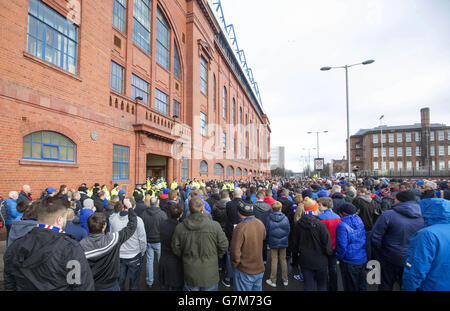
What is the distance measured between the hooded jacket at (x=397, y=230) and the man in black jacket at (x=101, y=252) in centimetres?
415

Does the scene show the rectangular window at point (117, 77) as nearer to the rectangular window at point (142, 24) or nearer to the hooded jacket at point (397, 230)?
the rectangular window at point (142, 24)

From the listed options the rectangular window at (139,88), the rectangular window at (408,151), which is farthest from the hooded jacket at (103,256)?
the rectangular window at (408,151)

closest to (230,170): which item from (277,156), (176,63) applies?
(176,63)

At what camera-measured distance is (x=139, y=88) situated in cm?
1562

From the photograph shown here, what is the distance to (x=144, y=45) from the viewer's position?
16422mm

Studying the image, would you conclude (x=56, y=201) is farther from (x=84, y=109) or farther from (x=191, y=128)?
(x=191, y=128)

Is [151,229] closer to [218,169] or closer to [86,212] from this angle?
[86,212]

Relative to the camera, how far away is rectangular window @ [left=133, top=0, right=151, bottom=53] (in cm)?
1552

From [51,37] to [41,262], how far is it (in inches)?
438

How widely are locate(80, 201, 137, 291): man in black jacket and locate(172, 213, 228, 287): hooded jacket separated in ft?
2.63

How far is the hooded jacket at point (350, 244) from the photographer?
3838mm

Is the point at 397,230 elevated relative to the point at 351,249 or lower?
elevated

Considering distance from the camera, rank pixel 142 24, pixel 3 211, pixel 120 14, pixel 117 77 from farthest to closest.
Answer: pixel 142 24 → pixel 120 14 → pixel 117 77 → pixel 3 211

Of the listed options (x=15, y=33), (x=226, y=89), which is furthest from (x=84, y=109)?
(x=226, y=89)
